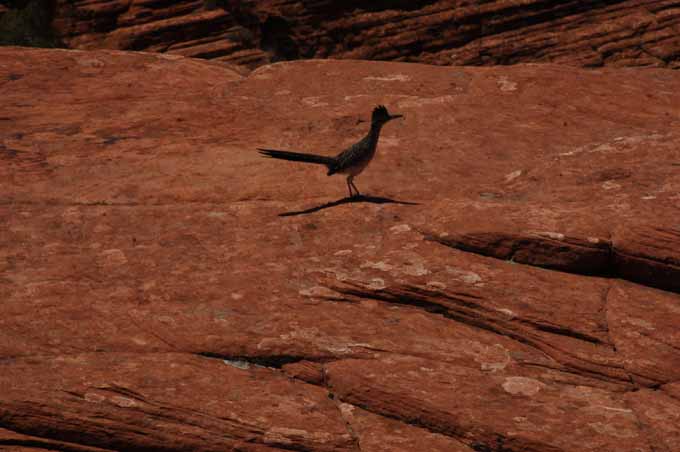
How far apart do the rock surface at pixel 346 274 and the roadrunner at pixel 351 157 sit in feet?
1.42

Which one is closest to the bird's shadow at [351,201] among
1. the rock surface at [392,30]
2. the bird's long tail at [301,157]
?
the bird's long tail at [301,157]

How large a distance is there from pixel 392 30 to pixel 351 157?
2002 centimetres

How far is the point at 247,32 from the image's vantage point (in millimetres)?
33375

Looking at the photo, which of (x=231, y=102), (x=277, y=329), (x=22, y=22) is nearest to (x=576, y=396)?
(x=277, y=329)

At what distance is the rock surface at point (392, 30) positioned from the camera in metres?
30.8

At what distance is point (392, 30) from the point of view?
105 ft

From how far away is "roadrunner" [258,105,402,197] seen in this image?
13086mm

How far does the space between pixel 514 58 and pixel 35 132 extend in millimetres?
20016

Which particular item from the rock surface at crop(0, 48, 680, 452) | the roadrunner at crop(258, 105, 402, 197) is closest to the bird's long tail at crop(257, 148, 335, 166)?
the roadrunner at crop(258, 105, 402, 197)

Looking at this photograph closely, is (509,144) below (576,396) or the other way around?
the other way around

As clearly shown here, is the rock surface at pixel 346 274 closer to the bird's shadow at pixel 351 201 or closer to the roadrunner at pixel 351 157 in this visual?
the bird's shadow at pixel 351 201

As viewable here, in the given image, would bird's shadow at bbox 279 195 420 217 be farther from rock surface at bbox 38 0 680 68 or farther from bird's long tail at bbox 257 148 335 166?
rock surface at bbox 38 0 680 68

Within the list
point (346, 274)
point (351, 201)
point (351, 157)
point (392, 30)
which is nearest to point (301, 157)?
point (351, 157)

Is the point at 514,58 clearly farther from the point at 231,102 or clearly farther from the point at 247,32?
the point at 231,102
